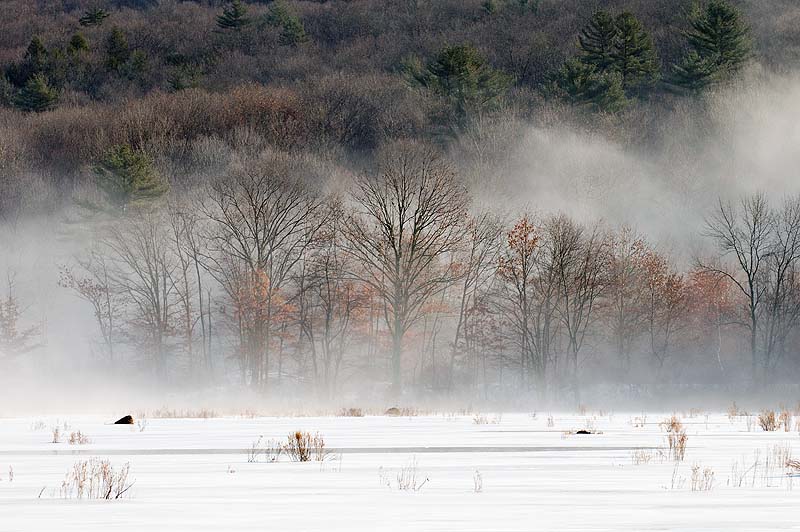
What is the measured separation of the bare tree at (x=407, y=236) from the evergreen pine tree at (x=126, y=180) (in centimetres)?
1527

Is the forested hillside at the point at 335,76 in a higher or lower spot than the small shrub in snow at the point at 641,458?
higher

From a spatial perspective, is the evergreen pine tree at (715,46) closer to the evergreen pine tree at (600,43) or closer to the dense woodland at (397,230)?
the dense woodland at (397,230)

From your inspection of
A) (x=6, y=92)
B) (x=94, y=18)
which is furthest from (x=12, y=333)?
(x=94, y=18)

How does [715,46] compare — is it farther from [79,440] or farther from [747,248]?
[79,440]

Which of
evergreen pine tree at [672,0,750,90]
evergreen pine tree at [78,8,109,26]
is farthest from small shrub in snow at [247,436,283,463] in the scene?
evergreen pine tree at [78,8,109,26]

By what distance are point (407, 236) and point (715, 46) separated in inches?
2159

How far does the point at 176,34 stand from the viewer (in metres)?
182

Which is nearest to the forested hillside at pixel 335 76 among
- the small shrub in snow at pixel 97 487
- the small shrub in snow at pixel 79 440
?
the small shrub in snow at pixel 79 440

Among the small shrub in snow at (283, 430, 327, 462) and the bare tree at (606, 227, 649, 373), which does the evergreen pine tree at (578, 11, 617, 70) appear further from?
the small shrub in snow at (283, 430, 327, 462)

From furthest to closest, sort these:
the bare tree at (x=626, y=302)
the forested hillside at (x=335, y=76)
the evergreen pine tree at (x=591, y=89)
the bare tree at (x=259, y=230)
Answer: the forested hillside at (x=335, y=76)
the evergreen pine tree at (x=591, y=89)
the bare tree at (x=626, y=302)
the bare tree at (x=259, y=230)

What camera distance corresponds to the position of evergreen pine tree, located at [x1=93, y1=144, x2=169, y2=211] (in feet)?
289

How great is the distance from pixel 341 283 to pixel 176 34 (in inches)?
4218

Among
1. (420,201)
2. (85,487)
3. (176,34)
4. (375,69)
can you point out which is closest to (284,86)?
(375,69)

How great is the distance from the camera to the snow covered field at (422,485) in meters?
10.7
